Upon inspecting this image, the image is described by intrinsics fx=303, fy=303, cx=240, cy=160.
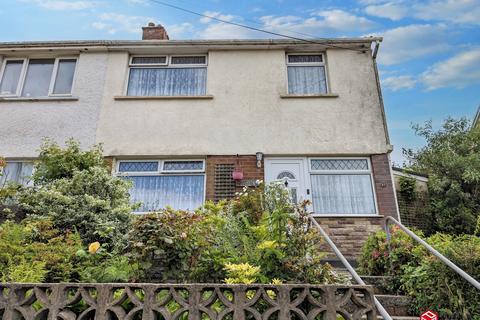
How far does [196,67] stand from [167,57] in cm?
92

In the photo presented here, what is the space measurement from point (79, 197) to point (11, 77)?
6256 mm

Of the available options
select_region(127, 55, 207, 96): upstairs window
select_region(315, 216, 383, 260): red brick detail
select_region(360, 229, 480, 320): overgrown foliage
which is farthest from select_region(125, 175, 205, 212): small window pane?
select_region(360, 229, 480, 320): overgrown foliage

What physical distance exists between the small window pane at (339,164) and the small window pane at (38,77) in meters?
7.44

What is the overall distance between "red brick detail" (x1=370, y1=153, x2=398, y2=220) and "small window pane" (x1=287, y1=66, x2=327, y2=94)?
2303 mm

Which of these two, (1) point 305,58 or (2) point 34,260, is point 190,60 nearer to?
(1) point 305,58

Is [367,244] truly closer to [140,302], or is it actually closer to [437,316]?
[437,316]

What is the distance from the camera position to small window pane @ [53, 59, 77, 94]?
27.2 feet

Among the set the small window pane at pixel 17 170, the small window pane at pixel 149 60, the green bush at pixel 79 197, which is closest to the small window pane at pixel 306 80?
the small window pane at pixel 149 60

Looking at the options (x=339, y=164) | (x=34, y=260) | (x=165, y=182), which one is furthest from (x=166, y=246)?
(x=339, y=164)

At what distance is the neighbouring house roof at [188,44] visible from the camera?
835 cm

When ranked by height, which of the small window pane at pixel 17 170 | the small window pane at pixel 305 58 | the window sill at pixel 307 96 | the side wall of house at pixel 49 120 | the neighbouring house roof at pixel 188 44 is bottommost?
the small window pane at pixel 17 170

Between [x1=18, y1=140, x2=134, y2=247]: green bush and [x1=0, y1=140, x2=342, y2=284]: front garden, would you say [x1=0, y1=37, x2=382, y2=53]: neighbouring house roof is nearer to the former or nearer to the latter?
[x1=18, y1=140, x2=134, y2=247]: green bush

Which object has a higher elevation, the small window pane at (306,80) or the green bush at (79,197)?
the small window pane at (306,80)

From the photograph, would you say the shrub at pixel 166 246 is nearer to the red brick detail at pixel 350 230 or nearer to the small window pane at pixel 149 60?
the red brick detail at pixel 350 230
